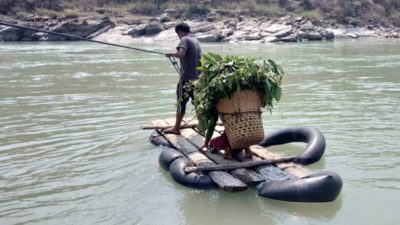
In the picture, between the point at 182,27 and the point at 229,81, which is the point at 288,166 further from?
the point at 182,27

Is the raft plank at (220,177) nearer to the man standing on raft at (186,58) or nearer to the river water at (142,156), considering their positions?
the river water at (142,156)

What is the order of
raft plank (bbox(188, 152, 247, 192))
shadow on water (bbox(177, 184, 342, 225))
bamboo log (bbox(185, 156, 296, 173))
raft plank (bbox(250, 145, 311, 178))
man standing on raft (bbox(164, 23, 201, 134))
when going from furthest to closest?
man standing on raft (bbox(164, 23, 201, 134))
bamboo log (bbox(185, 156, 296, 173))
raft plank (bbox(250, 145, 311, 178))
raft plank (bbox(188, 152, 247, 192))
shadow on water (bbox(177, 184, 342, 225))

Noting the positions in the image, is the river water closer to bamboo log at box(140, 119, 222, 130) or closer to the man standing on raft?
bamboo log at box(140, 119, 222, 130)

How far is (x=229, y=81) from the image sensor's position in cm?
630

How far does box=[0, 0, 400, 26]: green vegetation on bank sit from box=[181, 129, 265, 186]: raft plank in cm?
4240

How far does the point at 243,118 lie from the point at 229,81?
451 millimetres

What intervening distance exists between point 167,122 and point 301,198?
3.77m

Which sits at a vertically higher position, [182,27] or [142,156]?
[182,27]

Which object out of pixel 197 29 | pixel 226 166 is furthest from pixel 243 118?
pixel 197 29

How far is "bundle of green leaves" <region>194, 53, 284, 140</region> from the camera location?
6.34 meters

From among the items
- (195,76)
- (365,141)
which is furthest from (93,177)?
(365,141)

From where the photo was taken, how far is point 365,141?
8.16m

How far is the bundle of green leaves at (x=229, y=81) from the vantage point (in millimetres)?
6344

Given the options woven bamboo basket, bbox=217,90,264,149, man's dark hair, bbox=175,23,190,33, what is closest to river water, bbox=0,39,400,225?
woven bamboo basket, bbox=217,90,264,149
